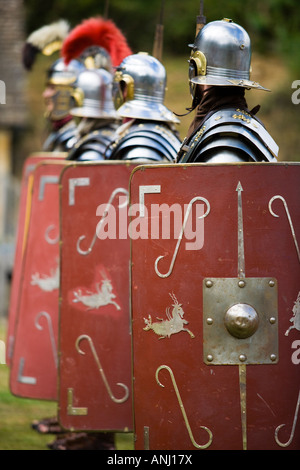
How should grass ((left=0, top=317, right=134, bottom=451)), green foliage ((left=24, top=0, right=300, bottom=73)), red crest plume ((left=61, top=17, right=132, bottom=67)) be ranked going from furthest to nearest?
1. green foliage ((left=24, top=0, right=300, bottom=73))
2. red crest plume ((left=61, top=17, right=132, bottom=67))
3. grass ((left=0, top=317, right=134, bottom=451))

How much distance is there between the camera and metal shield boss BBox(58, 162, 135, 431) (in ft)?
14.7

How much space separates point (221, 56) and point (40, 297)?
87.3 inches

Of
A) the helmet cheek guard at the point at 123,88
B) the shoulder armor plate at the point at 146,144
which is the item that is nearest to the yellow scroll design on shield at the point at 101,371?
the shoulder armor plate at the point at 146,144

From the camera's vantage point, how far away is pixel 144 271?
3.62 meters

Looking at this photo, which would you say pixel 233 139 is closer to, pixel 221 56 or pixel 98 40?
pixel 221 56

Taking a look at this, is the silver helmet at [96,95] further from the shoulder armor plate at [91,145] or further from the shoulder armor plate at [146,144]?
the shoulder armor plate at [146,144]

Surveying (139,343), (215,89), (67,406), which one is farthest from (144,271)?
(67,406)

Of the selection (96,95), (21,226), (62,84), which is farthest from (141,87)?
(62,84)

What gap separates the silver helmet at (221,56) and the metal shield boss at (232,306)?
0.56 m

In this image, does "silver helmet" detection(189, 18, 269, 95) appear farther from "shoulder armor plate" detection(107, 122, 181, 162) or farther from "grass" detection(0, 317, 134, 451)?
"grass" detection(0, 317, 134, 451)

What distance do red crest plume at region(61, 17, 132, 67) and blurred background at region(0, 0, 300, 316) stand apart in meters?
5.33

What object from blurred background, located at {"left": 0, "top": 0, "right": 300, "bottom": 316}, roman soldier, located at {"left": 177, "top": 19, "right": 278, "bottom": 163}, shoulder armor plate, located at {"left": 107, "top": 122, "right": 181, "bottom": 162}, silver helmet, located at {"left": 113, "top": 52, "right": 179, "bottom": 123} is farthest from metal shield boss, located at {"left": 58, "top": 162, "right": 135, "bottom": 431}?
blurred background, located at {"left": 0, "top": 0, "right": 300, "bottom": 316}
